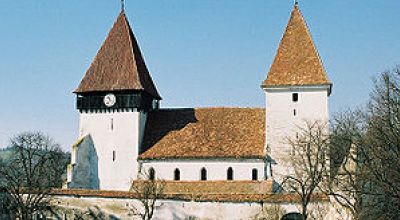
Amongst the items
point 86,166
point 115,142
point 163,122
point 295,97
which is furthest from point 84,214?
point 295,97

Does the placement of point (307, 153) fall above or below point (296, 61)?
below

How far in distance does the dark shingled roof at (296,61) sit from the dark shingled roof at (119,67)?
34.1 feet

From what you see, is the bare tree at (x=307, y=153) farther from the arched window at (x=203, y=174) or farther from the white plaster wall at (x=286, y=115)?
the arched window at (x=203, y=174)

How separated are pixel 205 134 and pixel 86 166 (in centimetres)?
976

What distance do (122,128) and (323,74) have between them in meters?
15.9

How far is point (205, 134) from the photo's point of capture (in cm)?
4081

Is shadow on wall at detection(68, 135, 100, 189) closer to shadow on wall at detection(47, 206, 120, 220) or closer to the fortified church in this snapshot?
the fortified church

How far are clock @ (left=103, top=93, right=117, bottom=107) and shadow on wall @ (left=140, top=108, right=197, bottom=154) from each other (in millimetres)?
3267

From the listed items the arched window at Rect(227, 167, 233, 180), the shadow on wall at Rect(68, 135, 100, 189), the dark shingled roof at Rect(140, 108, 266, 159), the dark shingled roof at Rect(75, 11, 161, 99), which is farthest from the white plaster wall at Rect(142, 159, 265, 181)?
the dark shingled roof at Rect(75, 11, 161, 99)

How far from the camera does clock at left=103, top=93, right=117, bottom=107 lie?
42.3 metres

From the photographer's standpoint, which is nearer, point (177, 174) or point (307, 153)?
point (307, 153)

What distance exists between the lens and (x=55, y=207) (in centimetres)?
3284

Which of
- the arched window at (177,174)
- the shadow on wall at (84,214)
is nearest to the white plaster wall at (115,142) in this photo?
the arched window at (177,174)

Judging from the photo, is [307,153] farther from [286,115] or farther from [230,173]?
[230,173]
